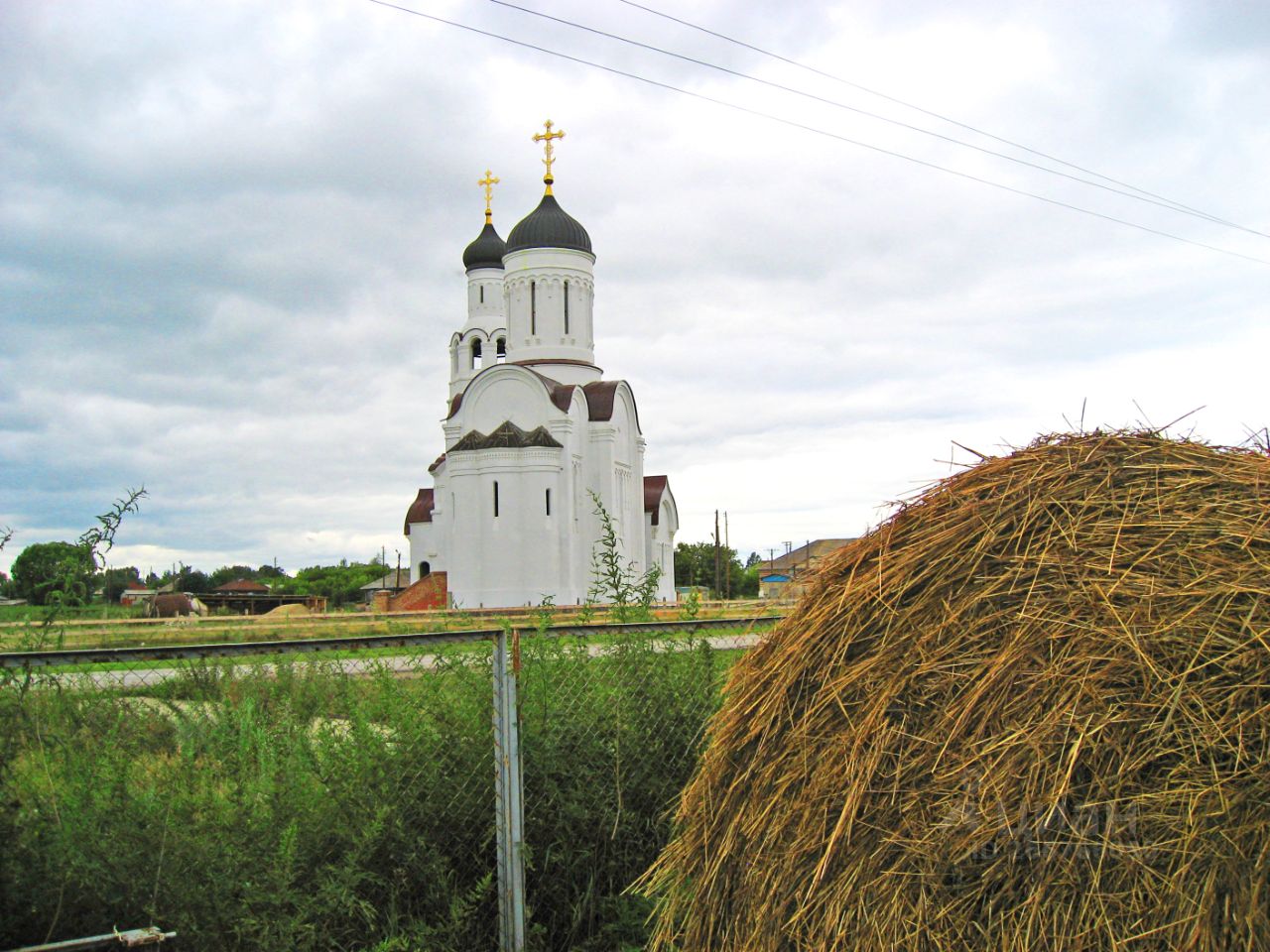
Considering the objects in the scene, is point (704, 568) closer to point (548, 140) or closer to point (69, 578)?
Result: point (548, 140)

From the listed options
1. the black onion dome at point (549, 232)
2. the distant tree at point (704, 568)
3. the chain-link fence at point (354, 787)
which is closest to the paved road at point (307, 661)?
the chain-link fence at point (354, 787)

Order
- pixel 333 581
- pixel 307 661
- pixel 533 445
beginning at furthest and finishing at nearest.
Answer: pixel 333 581 < pixel 533 445 < pixel 307 661

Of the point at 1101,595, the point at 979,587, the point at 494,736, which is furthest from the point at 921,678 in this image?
the point at 494,736

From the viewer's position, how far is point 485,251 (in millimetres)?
49344

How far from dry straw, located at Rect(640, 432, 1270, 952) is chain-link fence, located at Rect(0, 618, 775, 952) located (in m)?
1.08

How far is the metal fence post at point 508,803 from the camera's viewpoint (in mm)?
4727

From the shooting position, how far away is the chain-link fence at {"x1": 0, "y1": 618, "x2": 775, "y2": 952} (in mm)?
3828

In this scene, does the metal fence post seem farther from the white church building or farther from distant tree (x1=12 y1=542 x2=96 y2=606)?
the white church building

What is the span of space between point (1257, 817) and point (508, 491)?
3676 centimetres

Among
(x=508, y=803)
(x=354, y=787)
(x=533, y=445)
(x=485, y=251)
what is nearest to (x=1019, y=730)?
(x=508, y=803)

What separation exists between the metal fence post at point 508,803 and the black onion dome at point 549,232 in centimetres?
3958

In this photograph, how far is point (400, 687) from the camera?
5465 mm

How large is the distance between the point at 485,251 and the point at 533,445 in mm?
14260

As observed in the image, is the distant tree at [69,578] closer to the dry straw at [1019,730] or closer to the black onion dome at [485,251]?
the dry straw at [1019,730]
